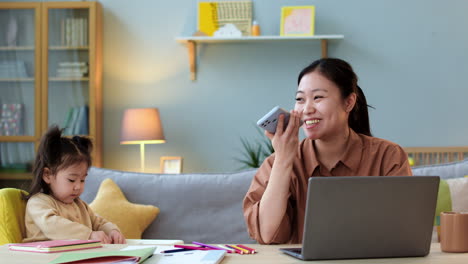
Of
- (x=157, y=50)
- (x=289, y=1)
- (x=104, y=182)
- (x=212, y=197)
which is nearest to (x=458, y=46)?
(x=289, y=1)

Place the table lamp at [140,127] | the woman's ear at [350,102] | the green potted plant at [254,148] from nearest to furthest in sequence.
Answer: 1. the woman's ear at [350,102]
2. the table lamp at [140,127]
3. the green potted plant at [254,148]

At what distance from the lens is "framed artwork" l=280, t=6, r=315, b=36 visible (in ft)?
14.1

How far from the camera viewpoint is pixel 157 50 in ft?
14.9

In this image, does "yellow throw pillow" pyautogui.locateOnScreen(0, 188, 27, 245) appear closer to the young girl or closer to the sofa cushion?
the young girl

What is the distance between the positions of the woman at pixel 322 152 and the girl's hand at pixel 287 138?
0.10ft

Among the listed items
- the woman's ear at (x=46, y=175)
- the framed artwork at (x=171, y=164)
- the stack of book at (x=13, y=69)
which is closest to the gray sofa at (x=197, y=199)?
the woman's ear at (x=46, y=175)

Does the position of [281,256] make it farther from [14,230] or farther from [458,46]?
[458,46]

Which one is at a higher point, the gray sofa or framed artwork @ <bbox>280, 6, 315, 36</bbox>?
framed artwork @ <bbox>280, 6, 315, 36</bbox>

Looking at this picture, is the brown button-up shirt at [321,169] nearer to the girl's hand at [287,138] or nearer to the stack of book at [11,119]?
the girl's hand at [287,138]

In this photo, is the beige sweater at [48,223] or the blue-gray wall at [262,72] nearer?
the beige sweater at [48,223]

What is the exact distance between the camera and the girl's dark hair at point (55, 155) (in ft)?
6.73

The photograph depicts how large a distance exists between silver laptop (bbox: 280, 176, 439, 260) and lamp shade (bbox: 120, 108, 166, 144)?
9.82 feet

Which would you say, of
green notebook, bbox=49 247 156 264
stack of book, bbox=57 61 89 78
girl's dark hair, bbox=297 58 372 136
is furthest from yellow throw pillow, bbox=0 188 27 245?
stack of book, bbox=57 61 89 78

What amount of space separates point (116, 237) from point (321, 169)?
728 millimetres
